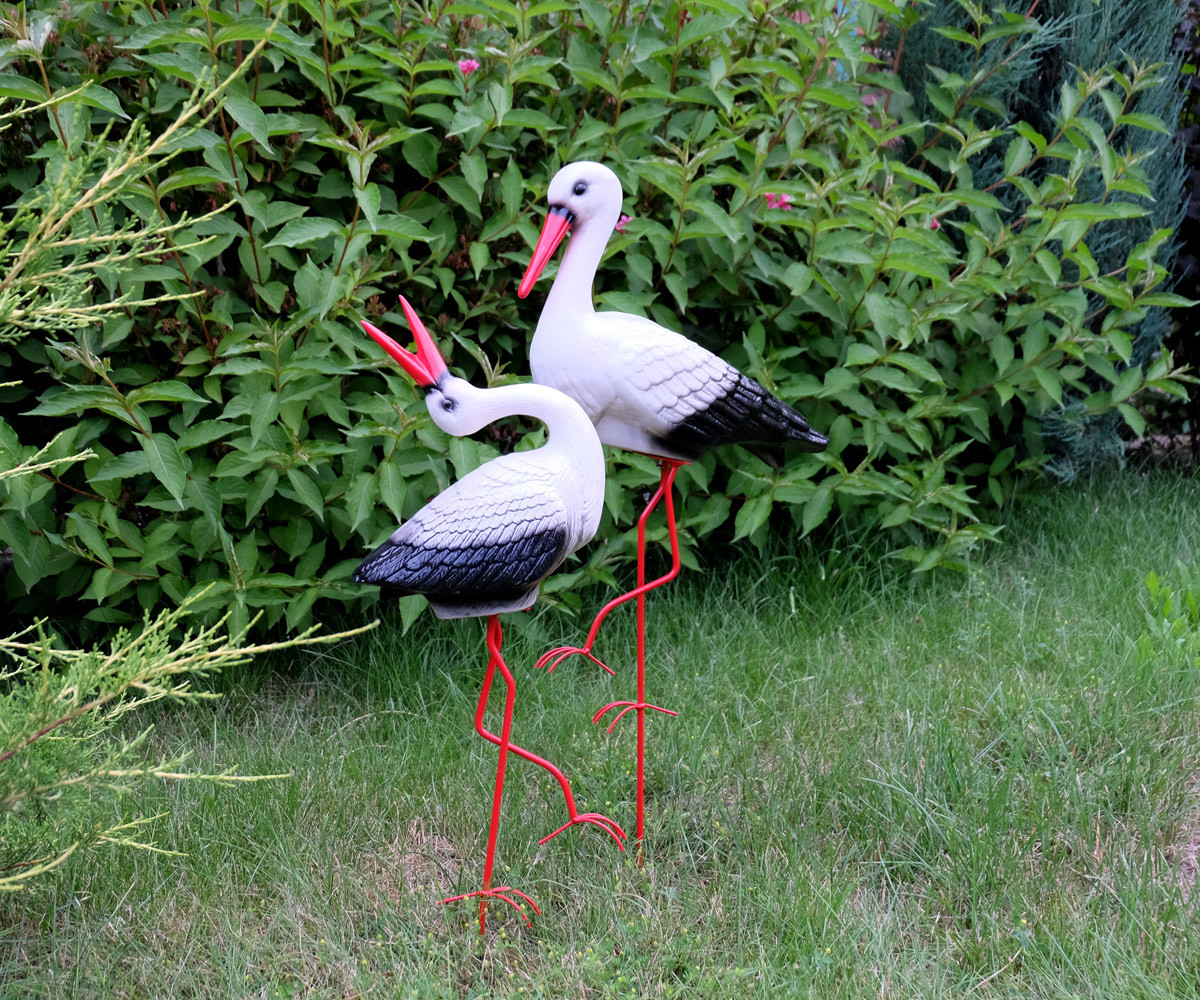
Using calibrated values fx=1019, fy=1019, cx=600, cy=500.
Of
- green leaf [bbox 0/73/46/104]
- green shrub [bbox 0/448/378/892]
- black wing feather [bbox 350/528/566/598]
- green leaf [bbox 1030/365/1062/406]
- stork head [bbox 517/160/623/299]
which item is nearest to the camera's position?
green shrub [bbox 0/448/378/892]

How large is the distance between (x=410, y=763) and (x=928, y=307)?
2.21m

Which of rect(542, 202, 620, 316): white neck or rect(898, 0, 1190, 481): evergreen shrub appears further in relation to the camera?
rect(898, 0, 1190, 481): evergreen shrub

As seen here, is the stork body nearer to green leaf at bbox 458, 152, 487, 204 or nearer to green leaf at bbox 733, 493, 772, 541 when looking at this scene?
green leaf at bbox 458, 152, 487, 204

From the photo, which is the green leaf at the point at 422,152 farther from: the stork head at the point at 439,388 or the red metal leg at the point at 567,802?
the red metal leg at the point at 567,802

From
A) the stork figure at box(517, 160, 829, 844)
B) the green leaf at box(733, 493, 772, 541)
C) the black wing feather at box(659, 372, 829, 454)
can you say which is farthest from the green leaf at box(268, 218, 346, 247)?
the green leaf at box(733, 493, 772, 541)

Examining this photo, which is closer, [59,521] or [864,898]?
[864,898]

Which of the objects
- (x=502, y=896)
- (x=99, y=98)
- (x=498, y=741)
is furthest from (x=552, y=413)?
(x=99, y=98)

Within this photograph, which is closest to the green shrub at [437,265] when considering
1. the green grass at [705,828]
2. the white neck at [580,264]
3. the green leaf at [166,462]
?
the green leaf at [166,462]

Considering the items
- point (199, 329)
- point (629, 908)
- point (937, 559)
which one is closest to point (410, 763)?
point (629, 908)

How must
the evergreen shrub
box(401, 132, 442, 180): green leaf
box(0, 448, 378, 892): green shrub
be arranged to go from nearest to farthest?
1. box(0, 448, 378, 892): green shrub
2. box(401, 132, 442, 180): green leaf
3. the evergreen shrub

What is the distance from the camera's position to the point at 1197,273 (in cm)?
473

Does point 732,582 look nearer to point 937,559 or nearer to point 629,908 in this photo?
point 937,559

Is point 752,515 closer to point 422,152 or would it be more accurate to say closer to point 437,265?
point 437,265

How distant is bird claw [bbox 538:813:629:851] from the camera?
2049mm
